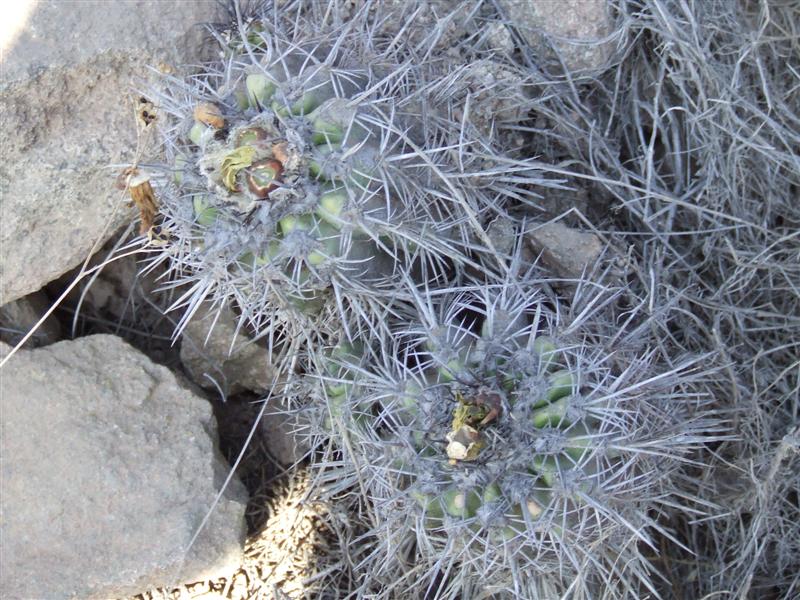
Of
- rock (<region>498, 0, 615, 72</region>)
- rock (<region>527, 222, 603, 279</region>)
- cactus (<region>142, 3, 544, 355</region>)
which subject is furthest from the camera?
rock (<region>498, 0, 615, 72</region>)

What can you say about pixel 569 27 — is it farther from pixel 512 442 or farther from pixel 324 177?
pixel 512 442

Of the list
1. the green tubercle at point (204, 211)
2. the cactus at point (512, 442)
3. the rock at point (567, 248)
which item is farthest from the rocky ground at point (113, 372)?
the green tubercle at point (204, 211)

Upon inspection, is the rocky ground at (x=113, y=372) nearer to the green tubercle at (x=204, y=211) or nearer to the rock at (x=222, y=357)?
the rock at (x=222, y=357)

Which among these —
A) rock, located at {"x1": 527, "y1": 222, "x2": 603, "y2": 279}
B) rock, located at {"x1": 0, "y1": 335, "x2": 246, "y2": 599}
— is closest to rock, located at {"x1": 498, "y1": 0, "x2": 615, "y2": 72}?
rock, located at {"x1": 527, "y1": 222, "x2": 603, "y2": 279}

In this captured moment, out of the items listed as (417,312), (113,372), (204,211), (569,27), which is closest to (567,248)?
(417,312)

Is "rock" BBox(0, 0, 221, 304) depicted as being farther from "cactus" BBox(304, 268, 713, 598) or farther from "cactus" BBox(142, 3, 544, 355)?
"cactus" BBox(304, 268, 713, 598)

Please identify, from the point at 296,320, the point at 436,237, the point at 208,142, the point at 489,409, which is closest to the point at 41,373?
the point at 296,320
